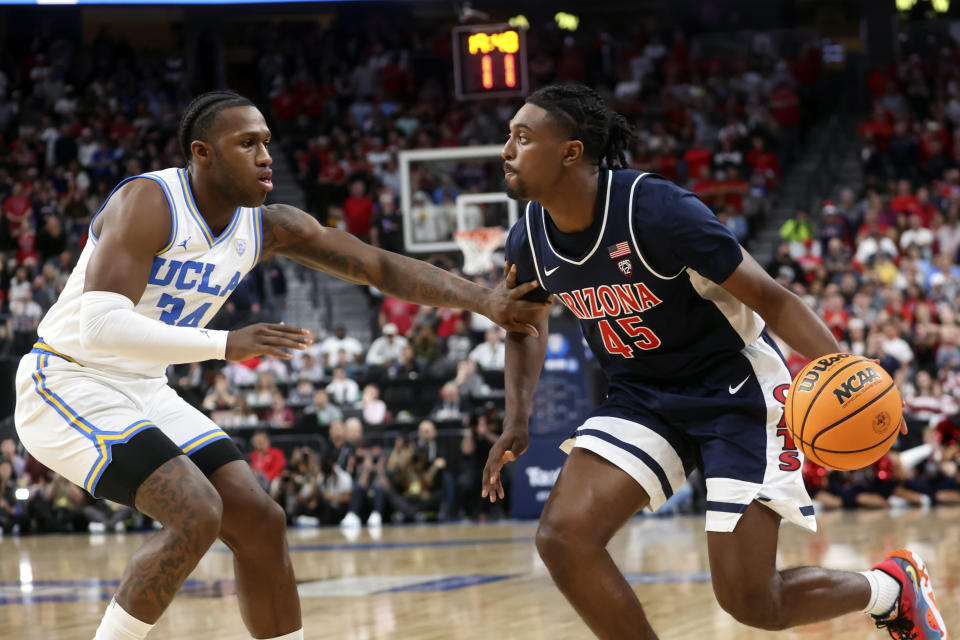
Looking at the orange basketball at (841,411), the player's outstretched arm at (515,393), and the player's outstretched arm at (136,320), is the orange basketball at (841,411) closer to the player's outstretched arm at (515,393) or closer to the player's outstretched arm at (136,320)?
the player's outstretched arm at (515,393)

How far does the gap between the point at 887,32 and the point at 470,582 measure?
14070 millimetres

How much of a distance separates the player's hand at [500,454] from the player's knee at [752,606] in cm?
83

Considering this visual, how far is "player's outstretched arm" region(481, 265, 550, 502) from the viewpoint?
4.32m

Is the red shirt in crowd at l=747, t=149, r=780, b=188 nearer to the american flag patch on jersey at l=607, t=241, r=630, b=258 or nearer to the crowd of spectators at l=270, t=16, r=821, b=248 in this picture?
the crowd of spectators at l=270, t=16, r=821, b=248

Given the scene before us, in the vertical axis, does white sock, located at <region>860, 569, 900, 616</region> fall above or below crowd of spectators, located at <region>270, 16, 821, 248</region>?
below

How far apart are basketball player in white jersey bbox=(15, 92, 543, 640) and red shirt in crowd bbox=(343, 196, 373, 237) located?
38.7 ft

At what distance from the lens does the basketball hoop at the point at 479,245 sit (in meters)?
12.6

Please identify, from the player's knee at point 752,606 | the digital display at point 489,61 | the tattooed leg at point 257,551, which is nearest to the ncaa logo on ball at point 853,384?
the player's knee at point 752,606

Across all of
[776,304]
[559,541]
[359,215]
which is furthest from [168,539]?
[359,215]

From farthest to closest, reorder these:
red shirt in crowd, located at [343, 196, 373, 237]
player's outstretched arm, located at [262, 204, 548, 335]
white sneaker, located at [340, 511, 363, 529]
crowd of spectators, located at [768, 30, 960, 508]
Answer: red shirt in crowd, located at [343, 196, 373, 237]
white sneaker, located at [340, 511, 363, 529]
crowd of spectators, located at [768, 30, 960, 508]
player's outstretched arm, located at [262, 204, 548, 335]

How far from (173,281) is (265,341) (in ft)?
1.93

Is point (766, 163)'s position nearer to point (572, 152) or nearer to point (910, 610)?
point (910, 610)

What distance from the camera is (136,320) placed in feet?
13.0

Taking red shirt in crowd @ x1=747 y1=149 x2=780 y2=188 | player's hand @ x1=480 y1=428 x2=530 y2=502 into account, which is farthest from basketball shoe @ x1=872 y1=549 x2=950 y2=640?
red shirt in crowd @ x1=747 y1=149 x2=780 y2=188
